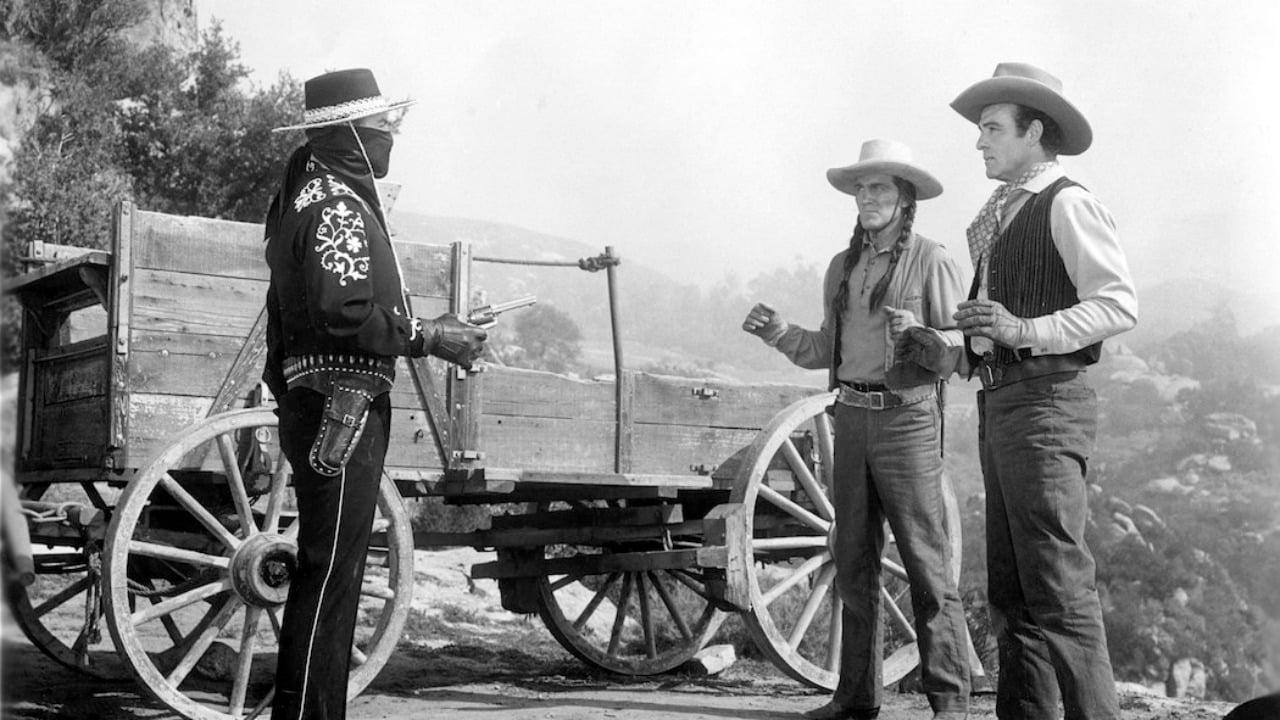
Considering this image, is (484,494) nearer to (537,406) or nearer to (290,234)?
(537,406)

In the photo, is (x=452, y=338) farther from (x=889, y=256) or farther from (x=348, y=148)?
(x=889, y=256)

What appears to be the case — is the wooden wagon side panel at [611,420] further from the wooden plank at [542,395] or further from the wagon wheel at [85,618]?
the wagon wheel at [85,618]

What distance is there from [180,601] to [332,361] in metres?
1.44

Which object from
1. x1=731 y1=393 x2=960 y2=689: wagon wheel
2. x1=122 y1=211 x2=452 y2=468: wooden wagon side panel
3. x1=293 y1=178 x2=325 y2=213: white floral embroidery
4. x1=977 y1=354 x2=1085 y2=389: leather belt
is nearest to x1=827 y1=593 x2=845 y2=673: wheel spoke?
Answer: x1=731 y1=393 x2=960 y2=689: wagon wheel

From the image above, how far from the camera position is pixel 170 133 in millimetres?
23750

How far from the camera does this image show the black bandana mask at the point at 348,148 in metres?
4.14

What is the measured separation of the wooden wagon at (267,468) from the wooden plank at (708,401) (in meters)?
0.01

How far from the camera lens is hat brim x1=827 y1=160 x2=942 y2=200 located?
5449mm

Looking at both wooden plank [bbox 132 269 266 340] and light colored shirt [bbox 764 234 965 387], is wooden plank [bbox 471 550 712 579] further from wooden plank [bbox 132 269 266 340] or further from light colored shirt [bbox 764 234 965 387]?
wooden plank [bbox 132 269 266 340]

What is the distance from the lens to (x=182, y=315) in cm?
530

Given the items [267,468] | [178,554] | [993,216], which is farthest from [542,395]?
[993,216]

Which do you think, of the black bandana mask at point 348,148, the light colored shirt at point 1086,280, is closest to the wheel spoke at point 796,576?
the light colored shirt at point 1086,280

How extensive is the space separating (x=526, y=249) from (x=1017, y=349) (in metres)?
133

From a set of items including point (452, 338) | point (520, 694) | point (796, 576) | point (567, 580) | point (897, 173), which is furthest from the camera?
point (567, 580)
